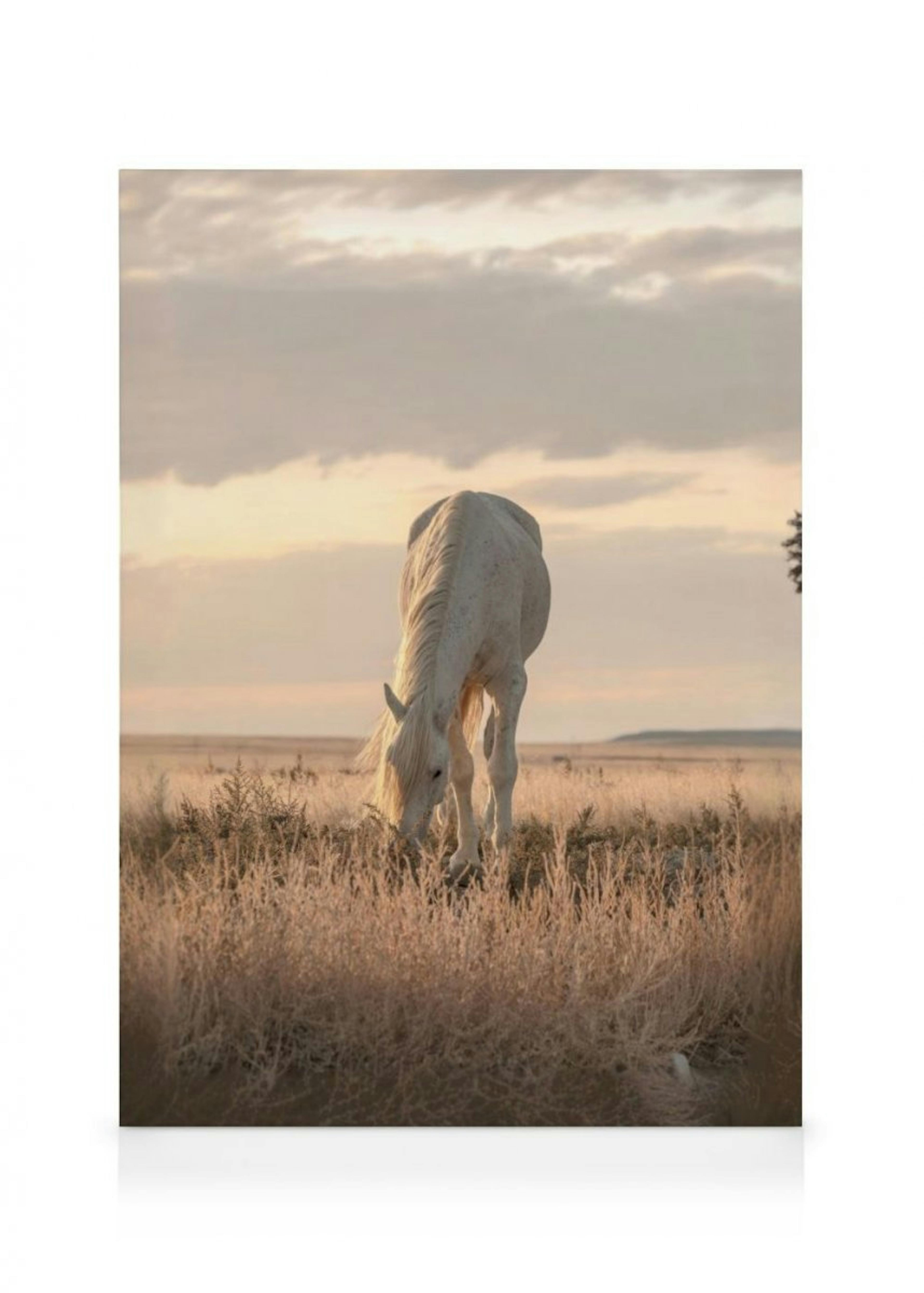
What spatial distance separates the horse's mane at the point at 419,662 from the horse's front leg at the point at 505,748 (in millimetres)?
219

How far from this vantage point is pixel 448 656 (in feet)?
30.0

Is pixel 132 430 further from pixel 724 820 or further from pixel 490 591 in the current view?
pixel 724 820

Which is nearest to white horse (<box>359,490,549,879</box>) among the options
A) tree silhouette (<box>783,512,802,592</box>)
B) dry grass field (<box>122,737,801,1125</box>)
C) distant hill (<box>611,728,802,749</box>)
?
dry grass field (<box>122,737,801,1125</box>)

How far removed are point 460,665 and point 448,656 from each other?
4.5 inches

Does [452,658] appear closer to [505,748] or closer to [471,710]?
[505,748]

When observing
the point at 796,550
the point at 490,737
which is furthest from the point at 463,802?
the point at 796,550

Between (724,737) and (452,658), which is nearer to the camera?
(452,658)

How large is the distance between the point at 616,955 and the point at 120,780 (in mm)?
2422

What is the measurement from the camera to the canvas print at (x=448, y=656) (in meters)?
8.09

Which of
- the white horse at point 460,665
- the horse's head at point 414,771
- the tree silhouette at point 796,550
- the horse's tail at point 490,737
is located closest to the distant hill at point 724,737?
the tree silhouette at point 796,550

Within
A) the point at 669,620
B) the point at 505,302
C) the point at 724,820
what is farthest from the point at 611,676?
the point at 505,302

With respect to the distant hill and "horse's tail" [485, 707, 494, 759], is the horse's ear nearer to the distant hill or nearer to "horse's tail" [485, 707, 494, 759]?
"horse's tail" [485, 707, 494, 759]

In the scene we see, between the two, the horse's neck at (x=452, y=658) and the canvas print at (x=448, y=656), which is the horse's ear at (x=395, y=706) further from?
the horse's neck at (x=452, y=658)

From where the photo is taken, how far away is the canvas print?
8.09m
